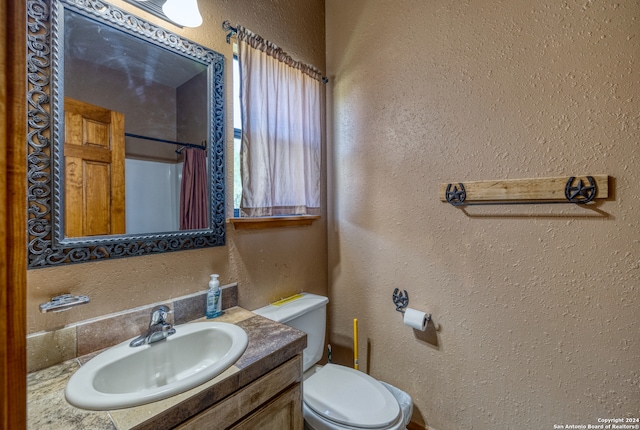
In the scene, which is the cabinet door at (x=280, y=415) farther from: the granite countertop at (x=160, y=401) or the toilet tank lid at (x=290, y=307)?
the toilet tank lid at (x=290, y=307)

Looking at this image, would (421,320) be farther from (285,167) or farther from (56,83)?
(56,83)

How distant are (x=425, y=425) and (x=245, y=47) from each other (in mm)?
2172

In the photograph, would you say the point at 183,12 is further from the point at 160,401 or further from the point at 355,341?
the point at 355,341

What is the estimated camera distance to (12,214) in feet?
1.09

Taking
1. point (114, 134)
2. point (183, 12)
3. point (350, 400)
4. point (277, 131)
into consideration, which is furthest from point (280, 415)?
point (183, 12)

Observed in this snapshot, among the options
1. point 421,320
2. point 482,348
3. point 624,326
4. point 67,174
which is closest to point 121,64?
point 67,174

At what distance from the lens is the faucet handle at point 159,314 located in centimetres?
99

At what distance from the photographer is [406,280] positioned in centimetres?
153

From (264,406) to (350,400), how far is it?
0.50 metres

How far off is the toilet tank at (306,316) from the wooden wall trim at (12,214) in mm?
1033

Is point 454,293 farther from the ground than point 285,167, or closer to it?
closer to it

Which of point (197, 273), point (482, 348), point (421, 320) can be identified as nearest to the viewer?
point (197, 273)

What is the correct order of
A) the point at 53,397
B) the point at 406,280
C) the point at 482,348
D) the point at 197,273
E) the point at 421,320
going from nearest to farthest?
the point at 53,397 < the point at 197,273 < the point at 482,348 < the point at 421,320 < the point at 406,280

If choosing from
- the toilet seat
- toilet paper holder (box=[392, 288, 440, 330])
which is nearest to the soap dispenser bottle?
the toilet seat
